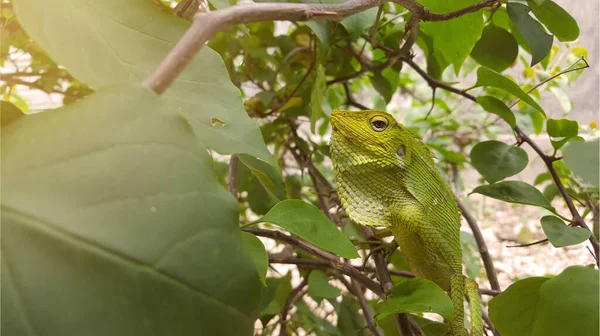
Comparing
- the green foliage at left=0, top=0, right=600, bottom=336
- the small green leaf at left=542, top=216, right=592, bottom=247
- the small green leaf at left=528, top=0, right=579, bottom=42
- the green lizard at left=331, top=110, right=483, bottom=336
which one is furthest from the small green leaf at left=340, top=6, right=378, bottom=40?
the small green leaf at left=542, top=216, right=592, bottom=247

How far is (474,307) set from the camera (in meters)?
0.64

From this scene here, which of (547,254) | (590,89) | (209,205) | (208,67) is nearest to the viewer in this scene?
(209,205)

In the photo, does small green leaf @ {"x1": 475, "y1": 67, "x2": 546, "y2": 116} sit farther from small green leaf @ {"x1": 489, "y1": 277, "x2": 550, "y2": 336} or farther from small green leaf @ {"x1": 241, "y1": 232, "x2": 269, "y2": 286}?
small green leaf @ {"x1": 241, "y1": 232, "x2": 269, "y2": 286}

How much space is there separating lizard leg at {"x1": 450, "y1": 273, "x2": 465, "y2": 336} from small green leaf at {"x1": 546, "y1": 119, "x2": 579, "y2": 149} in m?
0.29

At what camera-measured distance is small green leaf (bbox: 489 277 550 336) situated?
52 centimetres

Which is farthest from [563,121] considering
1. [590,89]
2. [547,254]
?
[547,254]

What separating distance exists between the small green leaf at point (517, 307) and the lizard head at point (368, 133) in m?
0.27

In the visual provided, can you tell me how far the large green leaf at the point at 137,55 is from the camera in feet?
0.97

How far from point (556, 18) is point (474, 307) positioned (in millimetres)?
458

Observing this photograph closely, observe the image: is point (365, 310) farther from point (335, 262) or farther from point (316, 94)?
point (316, 94)

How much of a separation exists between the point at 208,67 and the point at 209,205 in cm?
17

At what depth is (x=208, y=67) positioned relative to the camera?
375 millimetres

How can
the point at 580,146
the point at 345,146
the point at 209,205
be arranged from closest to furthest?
1. the point at 209,205
2. the point at 580,146
3. the point at 345,146

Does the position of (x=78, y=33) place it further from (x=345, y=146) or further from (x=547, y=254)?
(x=547, y=254)
